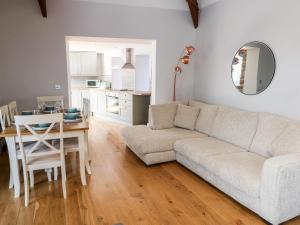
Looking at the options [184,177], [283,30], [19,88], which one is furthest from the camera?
[19,88]

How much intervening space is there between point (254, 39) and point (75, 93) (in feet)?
19.2

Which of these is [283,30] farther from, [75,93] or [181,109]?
[75,93]

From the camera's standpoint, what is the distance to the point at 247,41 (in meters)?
3.52

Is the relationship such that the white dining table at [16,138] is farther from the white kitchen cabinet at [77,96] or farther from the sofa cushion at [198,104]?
the white kitchen cabinet at [77,96]

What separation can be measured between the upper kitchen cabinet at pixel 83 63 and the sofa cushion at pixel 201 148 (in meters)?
5.89

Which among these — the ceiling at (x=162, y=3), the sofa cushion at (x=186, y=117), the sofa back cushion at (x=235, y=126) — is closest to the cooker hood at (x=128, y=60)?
the ceiling at (x=162, y=3)

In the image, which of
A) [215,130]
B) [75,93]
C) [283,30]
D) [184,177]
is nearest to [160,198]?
[184,177]

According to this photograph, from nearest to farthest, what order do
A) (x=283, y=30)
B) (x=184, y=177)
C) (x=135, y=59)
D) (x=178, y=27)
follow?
1. (x=283, y=30)
2. (x=184, y=177)
3. (x=178, y=27)
4. (x=135, y=59)

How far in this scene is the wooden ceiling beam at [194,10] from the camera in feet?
14.8

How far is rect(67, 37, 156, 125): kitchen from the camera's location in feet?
19.6

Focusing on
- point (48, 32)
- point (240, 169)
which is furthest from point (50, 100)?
point (240, 169)

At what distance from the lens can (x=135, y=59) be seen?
6.73m

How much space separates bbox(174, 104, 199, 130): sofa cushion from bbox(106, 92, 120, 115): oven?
111 inches

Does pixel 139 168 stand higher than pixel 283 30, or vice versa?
pixel 283 30
